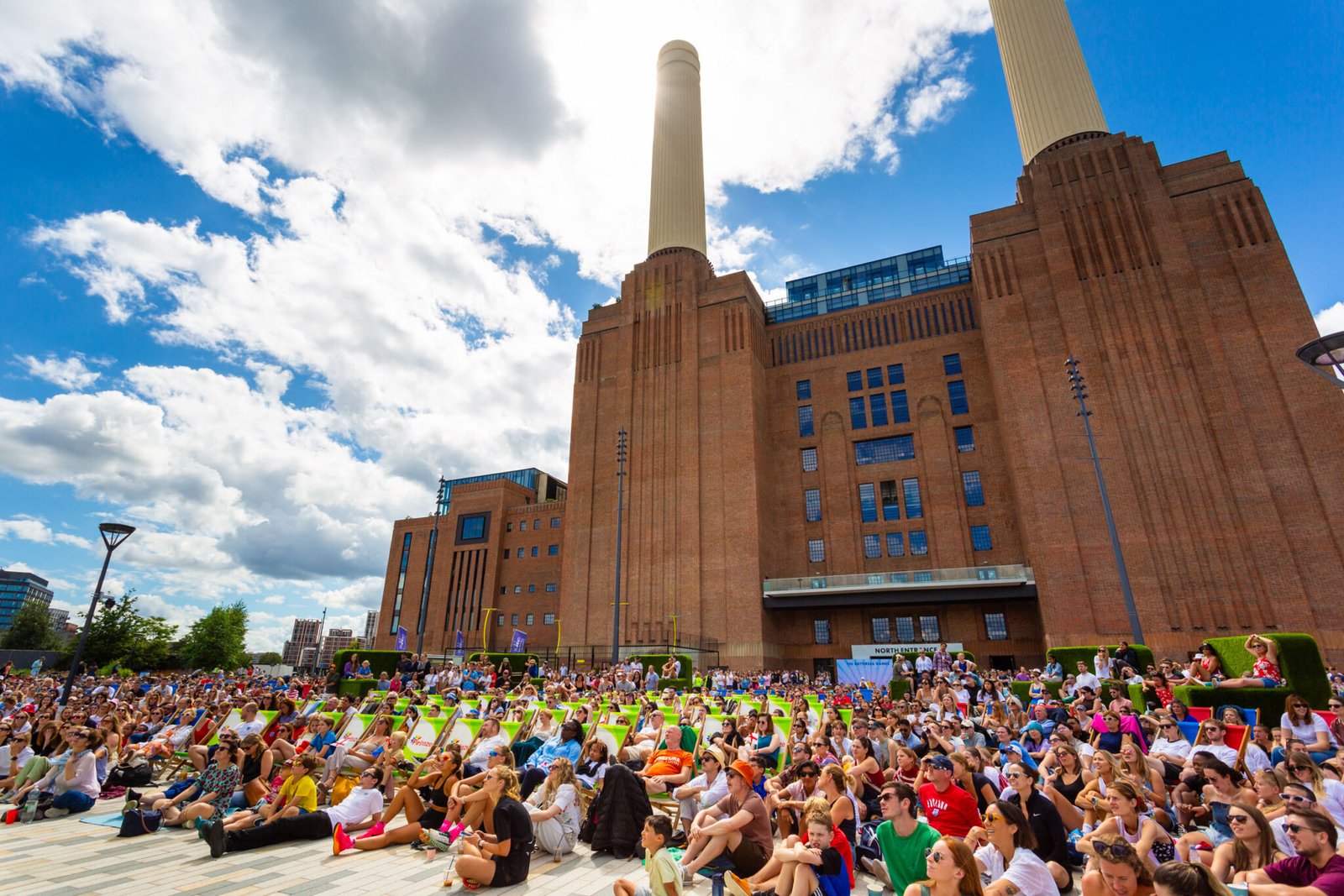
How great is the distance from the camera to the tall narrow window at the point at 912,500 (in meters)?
40.7

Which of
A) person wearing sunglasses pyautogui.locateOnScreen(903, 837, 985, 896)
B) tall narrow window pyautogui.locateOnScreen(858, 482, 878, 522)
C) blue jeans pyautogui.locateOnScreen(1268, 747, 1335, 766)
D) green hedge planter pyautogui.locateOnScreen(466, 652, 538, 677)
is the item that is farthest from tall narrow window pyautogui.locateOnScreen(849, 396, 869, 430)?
person wearing sunglasses pyautogui.locateOnScreen(903, 837, 985, 896)

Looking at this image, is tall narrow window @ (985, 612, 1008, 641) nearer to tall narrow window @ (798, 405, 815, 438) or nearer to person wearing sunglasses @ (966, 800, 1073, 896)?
tall narrow window @ (798, 405, 815, 438)

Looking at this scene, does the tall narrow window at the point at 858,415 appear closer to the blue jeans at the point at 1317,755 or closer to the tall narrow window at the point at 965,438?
the tall narrow window at the point at 965,438

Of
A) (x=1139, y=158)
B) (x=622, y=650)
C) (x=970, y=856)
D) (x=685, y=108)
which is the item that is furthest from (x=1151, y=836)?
(x=685, y=108)

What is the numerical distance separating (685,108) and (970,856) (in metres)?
66.0

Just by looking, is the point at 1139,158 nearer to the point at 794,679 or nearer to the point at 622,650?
the point at 794,679

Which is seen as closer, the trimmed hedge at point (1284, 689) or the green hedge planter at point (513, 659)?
the trimmed hedge at point (1284, 689)

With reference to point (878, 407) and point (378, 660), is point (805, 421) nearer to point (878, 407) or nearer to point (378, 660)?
point (878, 407)

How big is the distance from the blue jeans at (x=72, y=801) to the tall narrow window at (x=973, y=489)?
4031 centimetres

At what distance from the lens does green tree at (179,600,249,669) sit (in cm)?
6050

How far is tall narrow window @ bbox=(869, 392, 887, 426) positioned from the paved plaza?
38.5 metres

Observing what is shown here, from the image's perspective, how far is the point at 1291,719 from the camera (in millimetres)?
9609

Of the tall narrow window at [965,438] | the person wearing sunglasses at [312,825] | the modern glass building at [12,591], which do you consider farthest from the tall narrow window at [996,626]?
the modern glass building at [12,591]

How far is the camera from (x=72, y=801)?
32.3 ft
